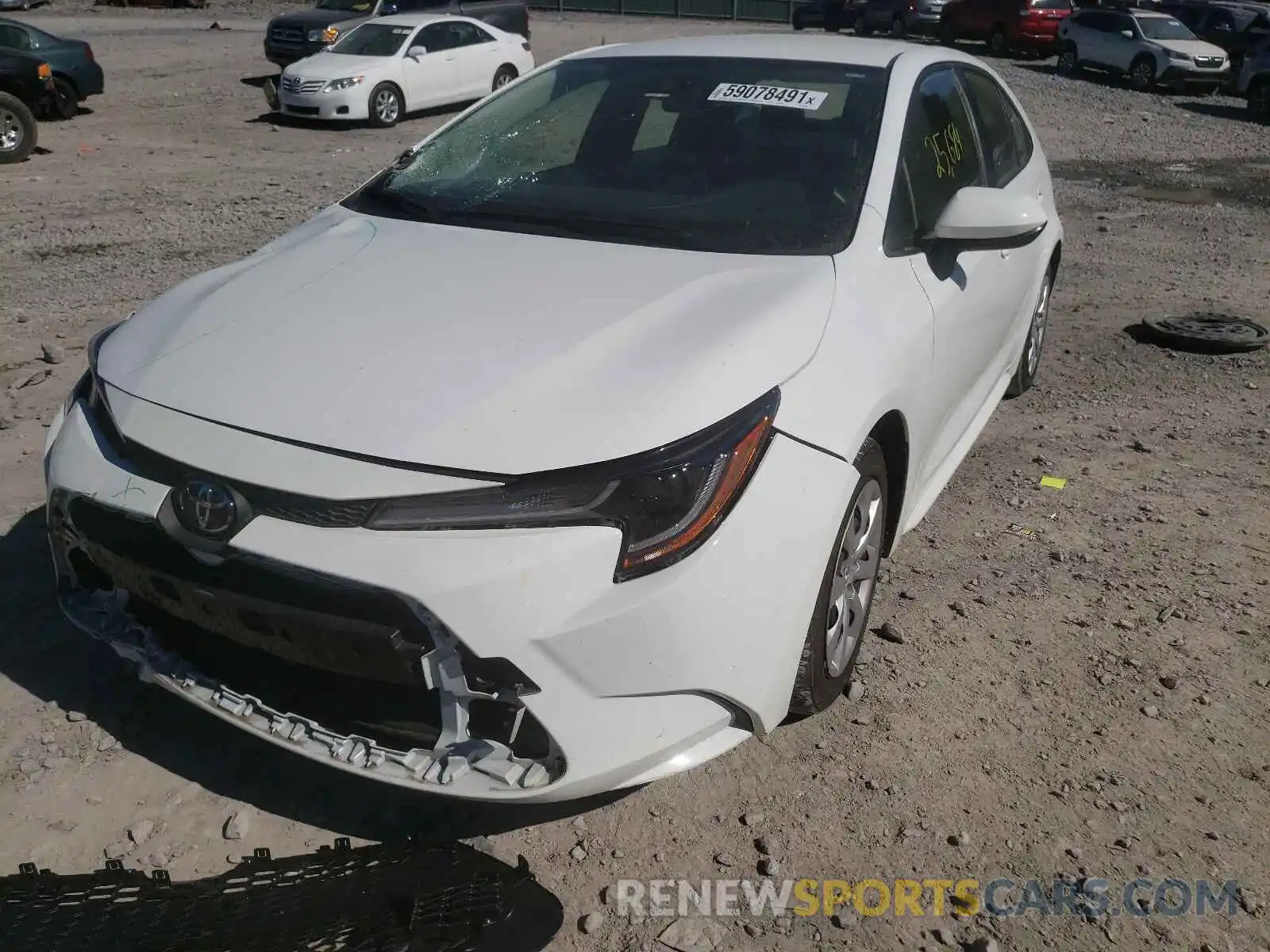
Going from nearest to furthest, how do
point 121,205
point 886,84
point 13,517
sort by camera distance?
point 886,84, point 13,517, point 121,205

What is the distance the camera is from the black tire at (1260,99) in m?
17.3

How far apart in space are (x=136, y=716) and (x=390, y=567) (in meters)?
1.29

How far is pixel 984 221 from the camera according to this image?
3186 mm

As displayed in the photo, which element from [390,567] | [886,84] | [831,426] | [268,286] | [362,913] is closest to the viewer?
[390,567]

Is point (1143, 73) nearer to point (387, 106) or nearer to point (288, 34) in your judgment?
point (387, 106)

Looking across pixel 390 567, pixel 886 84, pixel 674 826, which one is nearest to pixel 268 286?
pixel 390 567

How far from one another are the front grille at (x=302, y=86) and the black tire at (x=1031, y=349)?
36.5 ft

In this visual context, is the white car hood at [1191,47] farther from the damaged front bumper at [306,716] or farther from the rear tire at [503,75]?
the damaged front bumper at [306,716]

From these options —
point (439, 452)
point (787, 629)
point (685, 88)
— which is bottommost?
point (787, 629)

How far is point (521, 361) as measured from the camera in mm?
2508

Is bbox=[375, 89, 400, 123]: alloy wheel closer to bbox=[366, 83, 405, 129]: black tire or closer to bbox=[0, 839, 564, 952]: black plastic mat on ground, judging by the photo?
bbox=[366, 83, 405, 129]: black tire

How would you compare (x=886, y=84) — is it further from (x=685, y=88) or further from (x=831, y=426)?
(x=831, y=426)

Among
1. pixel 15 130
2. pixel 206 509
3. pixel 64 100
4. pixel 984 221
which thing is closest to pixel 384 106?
pixel 64 100

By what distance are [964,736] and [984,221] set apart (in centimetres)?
145
